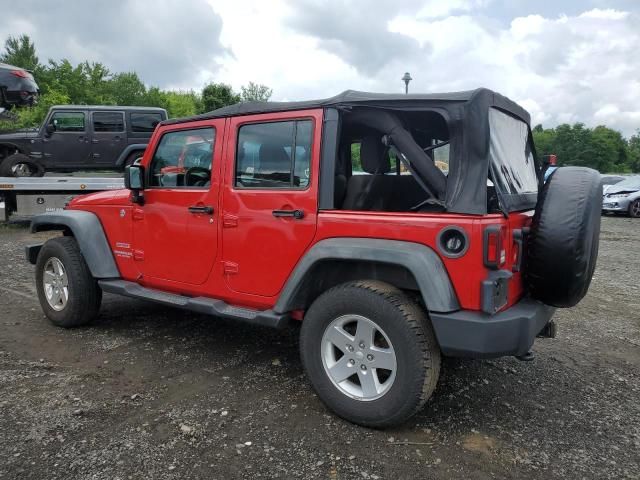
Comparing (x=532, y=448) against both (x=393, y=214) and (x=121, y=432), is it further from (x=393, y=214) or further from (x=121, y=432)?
(x=121, y=432)

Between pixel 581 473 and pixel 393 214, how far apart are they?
1599 millimetres

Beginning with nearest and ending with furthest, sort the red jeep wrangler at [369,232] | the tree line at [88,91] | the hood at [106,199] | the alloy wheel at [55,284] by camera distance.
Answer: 1. the red jeep wrangler at [369,232]
2. the hood at [106,199]
3. the alloy wheel at [55,284]
4. the tree line at [88,91]

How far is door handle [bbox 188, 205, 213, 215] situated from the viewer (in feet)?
11.9

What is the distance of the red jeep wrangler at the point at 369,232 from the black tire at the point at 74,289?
0.48 m

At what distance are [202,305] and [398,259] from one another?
5.25 ft

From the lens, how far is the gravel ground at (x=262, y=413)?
2547 millimetres

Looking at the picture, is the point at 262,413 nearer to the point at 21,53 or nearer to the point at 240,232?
the point at 240,232

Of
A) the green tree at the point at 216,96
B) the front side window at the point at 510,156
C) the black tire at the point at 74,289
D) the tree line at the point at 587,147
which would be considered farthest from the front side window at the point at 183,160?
the tree line at the point at 587,147

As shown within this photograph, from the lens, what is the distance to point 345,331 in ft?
9.70

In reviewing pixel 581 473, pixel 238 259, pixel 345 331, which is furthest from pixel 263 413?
pixel 581 473

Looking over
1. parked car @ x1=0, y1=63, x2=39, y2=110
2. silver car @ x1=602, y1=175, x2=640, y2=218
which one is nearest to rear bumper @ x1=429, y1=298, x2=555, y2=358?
parked car @ x1=0, y1=63, x2=39, y2=110

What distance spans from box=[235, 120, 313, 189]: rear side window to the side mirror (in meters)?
1.03

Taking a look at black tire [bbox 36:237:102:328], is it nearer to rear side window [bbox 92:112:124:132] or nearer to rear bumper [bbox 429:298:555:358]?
rear bumper [bbox 429:298:555:358]

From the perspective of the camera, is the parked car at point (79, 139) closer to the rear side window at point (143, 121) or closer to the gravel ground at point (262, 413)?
the rear side window at point (143, 121)
